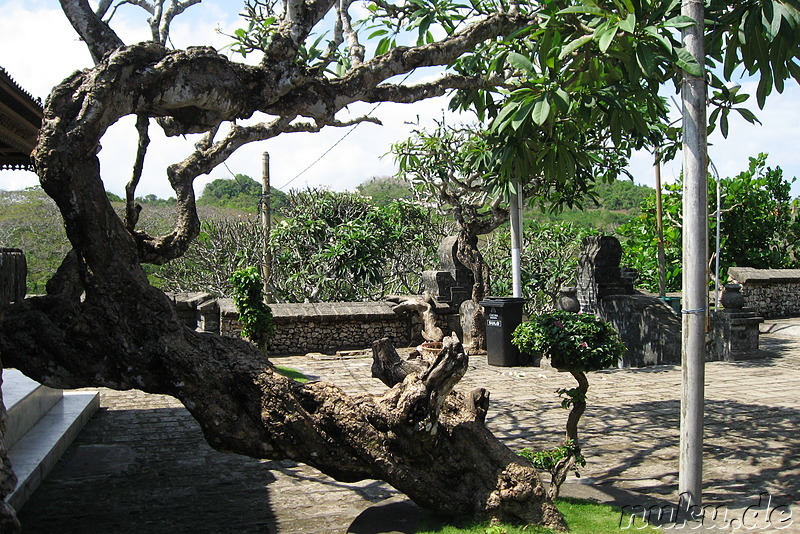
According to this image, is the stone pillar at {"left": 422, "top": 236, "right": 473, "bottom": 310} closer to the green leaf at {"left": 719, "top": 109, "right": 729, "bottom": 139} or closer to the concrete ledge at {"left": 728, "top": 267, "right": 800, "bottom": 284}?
the concrete ledge at {"left": 728, "top": 267, "right": 800, "bottom": 284}

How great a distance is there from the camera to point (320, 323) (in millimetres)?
13656

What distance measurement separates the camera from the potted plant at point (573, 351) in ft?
17.2

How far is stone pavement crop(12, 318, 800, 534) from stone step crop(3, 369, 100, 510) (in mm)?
132

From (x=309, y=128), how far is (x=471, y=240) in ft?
24.8

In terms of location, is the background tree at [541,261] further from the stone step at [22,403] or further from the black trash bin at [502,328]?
the stone step at [22,403]

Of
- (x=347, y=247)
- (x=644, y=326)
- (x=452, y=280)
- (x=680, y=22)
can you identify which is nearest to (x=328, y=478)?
(x=680, y=22)

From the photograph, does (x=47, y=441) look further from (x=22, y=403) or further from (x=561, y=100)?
(x=561, y=100)

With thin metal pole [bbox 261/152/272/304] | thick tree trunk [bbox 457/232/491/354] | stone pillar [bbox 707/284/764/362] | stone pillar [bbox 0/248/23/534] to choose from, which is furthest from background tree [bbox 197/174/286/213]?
stone pillar [bbox 0/248/23/534]

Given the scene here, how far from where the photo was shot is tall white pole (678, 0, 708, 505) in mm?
4312

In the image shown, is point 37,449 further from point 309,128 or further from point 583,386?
point 583,386

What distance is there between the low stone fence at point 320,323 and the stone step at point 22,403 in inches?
223

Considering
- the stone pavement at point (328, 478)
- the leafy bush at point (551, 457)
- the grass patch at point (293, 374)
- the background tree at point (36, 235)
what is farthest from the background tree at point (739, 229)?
the background tree at point (36, 235)

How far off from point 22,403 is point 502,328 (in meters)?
7.58

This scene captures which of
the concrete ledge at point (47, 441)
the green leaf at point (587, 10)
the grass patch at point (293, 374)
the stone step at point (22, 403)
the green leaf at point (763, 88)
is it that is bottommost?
the concrete ledge at point (47, 441)
